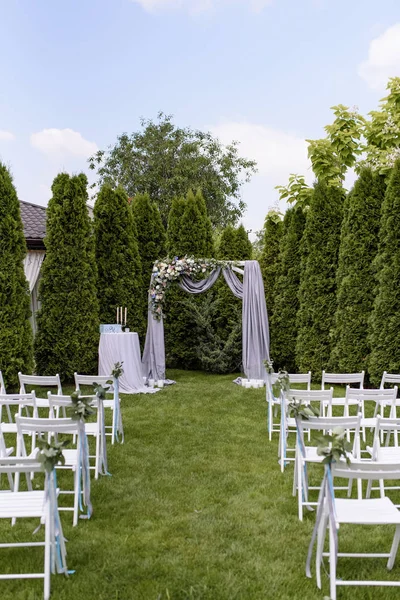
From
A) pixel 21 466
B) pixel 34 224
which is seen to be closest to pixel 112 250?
pixel 34 224

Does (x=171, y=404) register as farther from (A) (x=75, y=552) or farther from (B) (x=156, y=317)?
(A) (x=75, y=552)

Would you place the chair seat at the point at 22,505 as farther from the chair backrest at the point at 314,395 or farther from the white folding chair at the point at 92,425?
the chair backrest at the point at 314,395

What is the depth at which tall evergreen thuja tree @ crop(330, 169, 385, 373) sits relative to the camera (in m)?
9.59

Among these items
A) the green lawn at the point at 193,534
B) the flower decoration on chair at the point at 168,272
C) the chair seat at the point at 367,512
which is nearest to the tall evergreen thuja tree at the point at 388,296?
the flower decoration on chair at the point at 168,272

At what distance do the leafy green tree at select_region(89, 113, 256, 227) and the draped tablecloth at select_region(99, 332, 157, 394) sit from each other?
16.6 metres

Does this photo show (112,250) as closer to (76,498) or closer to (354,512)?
(76,498)

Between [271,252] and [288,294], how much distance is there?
1347 mm

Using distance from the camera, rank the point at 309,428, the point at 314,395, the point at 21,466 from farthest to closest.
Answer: the point at 314,395 < the point at 309,428 < the point at 21,466

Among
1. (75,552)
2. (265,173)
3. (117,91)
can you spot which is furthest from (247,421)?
(265,173)

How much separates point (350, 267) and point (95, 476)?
6.28 meters

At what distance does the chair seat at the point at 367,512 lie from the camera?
9.40ft

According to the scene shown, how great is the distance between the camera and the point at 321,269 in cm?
1054

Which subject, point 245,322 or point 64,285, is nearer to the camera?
point 64,285

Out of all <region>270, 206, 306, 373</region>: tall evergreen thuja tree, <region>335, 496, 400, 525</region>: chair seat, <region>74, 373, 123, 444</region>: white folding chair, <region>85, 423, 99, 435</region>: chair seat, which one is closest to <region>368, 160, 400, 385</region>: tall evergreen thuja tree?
<region>270, 206, 306, 373</region>: tall evergreen thuja tree
